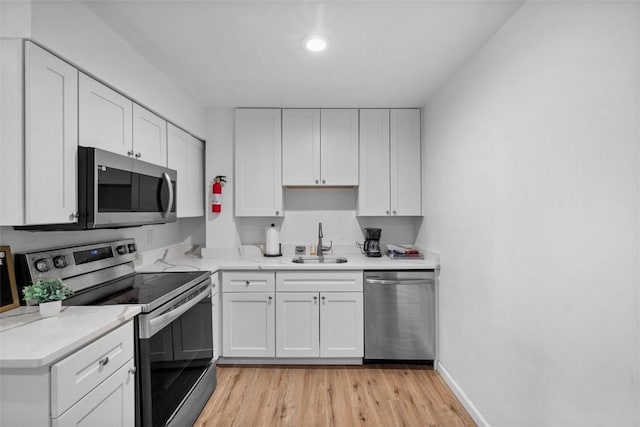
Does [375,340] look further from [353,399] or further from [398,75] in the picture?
[398,75]

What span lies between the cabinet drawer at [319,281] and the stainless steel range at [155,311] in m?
0.65

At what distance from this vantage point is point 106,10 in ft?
5.19

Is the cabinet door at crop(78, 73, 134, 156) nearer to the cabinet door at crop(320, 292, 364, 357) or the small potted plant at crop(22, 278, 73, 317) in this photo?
the small potted plant at crop(22, 278, 73, 317)

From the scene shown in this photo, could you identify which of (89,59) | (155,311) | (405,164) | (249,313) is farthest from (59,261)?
(405,164)

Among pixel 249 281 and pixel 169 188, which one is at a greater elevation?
pixel 169 188

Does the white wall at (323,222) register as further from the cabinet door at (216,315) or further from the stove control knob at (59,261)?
the stove control knob at (59,261)

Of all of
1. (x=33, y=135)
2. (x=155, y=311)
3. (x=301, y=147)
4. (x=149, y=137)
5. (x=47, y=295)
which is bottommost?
(x=155, y=311)

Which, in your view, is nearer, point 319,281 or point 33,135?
point 33,135

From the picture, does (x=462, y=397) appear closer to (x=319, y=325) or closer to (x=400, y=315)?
(x=400, y=315)

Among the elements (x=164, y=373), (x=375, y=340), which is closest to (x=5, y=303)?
(x=164, y=373)

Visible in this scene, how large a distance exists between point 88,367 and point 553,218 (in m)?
2.00

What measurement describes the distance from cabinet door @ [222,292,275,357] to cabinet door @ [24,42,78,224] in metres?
1.53

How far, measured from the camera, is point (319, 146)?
312cm

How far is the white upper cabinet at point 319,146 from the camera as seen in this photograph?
3.10 m
